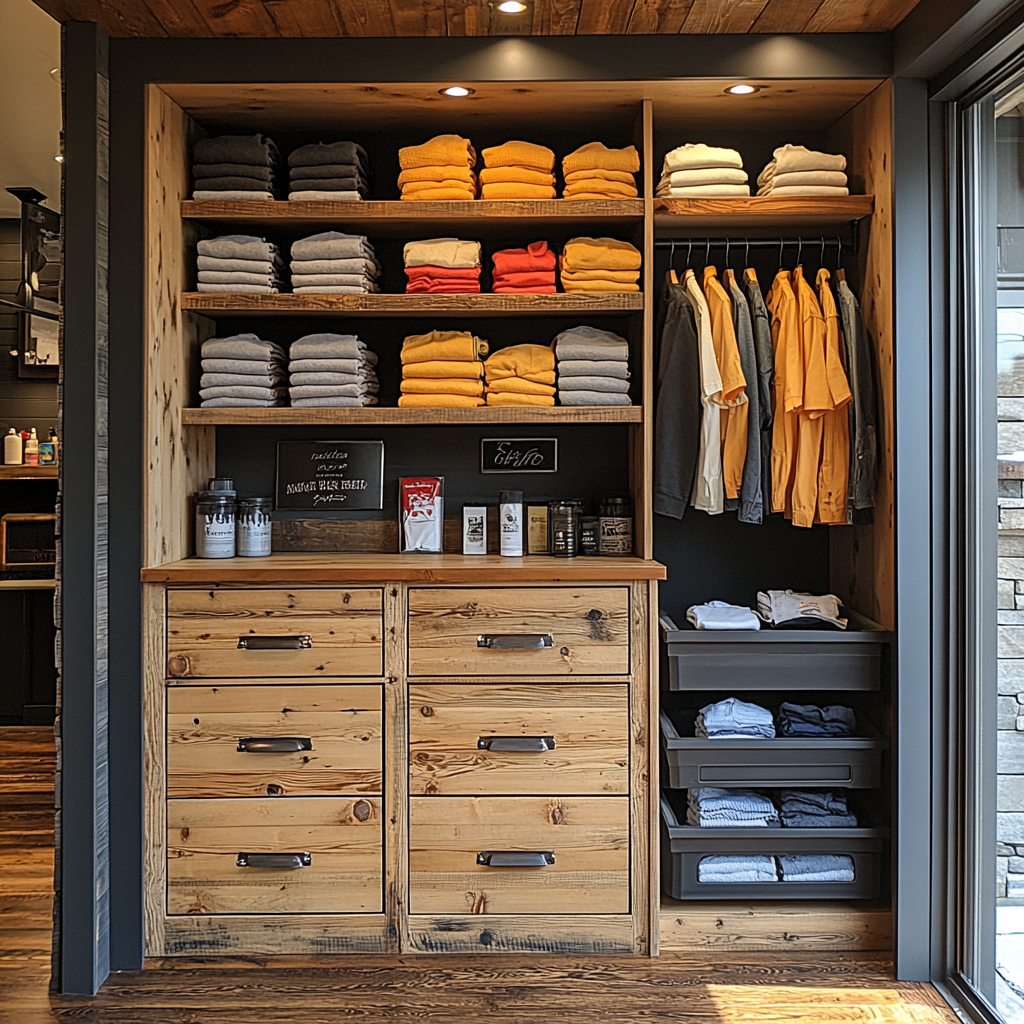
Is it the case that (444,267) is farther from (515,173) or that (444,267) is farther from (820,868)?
(820,868)

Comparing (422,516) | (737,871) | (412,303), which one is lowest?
(737,871)

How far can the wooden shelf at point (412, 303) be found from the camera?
2812 mm

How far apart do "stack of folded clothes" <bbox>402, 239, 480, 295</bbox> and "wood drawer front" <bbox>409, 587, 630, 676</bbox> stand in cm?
89

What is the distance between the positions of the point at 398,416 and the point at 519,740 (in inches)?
37.7

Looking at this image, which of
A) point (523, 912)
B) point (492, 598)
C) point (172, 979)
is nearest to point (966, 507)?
point (492, 598)

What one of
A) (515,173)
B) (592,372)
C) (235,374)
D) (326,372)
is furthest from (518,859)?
(515,173)

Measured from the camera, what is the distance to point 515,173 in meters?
2.84

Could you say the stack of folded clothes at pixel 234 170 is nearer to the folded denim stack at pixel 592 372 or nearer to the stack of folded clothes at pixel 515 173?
the stack of folded clothes at pixel 515 173

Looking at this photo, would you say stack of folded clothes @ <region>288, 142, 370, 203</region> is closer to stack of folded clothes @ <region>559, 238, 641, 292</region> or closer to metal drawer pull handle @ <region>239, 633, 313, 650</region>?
stack of folded clothes @ <region>559, 238, 641, 292</region>

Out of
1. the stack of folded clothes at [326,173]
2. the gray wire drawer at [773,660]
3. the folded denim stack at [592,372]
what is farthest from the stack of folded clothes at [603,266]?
the gray wire drawer at [773,660]

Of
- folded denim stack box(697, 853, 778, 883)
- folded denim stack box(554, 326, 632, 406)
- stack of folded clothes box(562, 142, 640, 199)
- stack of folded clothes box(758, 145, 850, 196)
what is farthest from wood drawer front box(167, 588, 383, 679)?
stack of folded clothes box(758, 145, 850, 196)

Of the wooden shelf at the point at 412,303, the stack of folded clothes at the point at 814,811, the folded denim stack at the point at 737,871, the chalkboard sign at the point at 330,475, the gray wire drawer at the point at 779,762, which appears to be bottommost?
the folded denim stack at the point at 737,871

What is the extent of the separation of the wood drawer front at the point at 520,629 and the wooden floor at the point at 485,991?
30.0 inches

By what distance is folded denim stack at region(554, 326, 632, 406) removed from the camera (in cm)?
287
